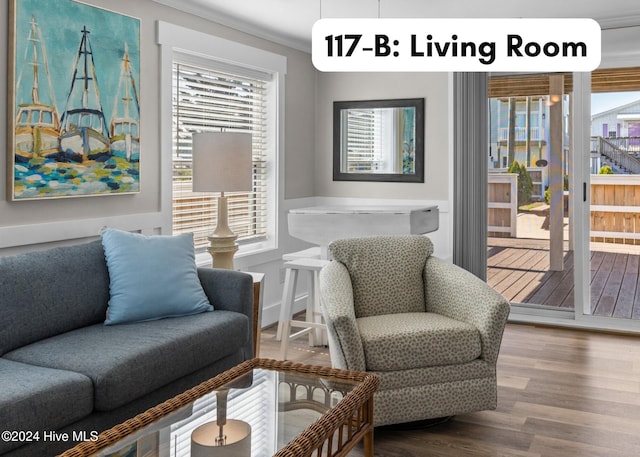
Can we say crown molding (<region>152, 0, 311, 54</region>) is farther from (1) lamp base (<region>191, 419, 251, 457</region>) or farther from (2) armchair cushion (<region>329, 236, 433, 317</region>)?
(1) lamp base (<region>191, 419, 251, 457</region>)

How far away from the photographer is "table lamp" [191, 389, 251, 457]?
1.86 m

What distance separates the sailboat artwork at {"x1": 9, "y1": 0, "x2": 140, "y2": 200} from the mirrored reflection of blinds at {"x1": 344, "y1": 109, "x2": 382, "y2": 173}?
229 cm

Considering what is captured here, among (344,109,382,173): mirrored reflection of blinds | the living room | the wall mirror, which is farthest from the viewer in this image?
(344,109,382,173): mirrored reflection of blinds

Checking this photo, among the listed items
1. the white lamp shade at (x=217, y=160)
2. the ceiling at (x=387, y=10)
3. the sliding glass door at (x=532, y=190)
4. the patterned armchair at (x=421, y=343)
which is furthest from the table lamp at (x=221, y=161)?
the sliding glass door at (x=532, y=190)

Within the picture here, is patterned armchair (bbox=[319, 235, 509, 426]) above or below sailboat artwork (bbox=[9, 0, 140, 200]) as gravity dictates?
below

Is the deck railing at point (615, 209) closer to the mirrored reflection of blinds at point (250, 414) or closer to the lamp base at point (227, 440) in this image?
the mirrored reflection of blinds at point (250, 414)

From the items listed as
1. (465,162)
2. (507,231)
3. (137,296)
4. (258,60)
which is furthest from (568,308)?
(137,296)

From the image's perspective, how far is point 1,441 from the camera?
2018 mm

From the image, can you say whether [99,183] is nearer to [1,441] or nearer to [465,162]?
[1,441]

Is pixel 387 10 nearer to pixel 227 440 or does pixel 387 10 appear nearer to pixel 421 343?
pixel 421 343

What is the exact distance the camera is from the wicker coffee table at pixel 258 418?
71.7 inches

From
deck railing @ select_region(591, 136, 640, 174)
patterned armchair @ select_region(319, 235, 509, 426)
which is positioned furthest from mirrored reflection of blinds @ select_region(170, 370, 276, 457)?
deck railing @ select_region(591, 136, 640, 174)

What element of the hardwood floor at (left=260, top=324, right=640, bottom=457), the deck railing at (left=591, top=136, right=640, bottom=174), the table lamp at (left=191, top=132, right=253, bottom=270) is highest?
the deck railing at (left=591, top=136, right=640, bottom=174)

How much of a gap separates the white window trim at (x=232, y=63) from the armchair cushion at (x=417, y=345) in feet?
5.76
